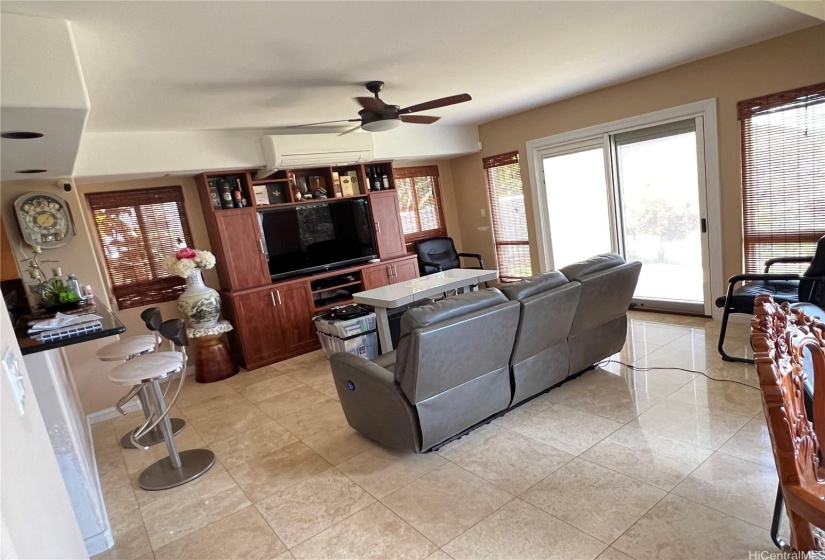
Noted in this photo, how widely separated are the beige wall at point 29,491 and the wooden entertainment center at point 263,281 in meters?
3.36

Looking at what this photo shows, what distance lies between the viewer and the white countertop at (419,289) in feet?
12.0

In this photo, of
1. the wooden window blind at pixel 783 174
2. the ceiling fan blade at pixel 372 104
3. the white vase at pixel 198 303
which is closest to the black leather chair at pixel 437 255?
the white vase at pixel 198 303

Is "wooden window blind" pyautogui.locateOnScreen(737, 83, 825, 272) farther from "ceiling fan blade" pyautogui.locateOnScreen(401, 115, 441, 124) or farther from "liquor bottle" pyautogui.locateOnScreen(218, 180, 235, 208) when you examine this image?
"liquor bottle" pyautogui.locateOnScreen(218, 180, 235, 208)

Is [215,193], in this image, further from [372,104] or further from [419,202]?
[419,202]

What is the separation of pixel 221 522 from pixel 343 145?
12.0 ft

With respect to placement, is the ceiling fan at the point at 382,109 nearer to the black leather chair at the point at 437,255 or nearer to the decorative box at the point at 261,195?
the decorative box at the point at 261,195

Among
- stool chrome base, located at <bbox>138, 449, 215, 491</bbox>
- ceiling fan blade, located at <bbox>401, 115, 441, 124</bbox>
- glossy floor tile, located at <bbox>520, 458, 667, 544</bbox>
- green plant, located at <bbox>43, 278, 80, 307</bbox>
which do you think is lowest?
glossy floor tile, located at <bbox>520, 458, 667, 544</bbox>

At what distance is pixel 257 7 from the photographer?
1.96 m

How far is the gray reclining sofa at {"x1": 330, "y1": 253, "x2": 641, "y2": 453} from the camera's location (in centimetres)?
227

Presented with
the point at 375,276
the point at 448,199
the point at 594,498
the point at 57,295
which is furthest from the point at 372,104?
the point at 448,199

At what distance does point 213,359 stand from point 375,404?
258 centimetres

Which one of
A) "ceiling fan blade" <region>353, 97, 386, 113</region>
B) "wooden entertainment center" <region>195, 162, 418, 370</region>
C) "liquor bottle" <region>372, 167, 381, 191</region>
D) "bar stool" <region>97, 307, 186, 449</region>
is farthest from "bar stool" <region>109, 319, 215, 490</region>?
"liquor bottle" <region>372, 167, 381, 191</region>

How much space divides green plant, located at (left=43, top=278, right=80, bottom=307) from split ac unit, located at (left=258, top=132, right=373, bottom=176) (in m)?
2.05

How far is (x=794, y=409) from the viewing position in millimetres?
1140
